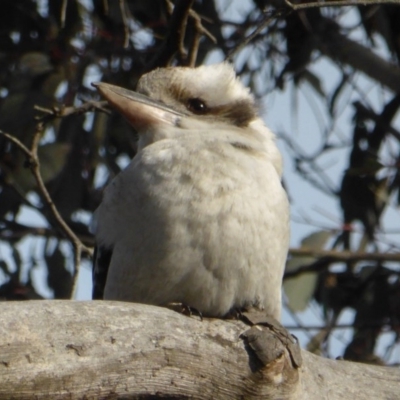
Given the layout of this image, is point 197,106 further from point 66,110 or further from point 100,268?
point 100,268

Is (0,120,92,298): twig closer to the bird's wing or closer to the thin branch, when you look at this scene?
the bird's wing

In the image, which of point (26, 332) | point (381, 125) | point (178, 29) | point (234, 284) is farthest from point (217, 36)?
point (26, 332)

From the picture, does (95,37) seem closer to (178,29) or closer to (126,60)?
(126,60)

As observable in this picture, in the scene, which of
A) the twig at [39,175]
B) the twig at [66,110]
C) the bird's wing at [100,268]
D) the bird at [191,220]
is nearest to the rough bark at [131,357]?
the bird at [191,220]

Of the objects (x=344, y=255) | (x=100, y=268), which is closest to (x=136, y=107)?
(x=100, y=268)

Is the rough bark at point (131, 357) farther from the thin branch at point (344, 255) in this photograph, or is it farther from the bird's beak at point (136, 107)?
the thin branch at point (344, 255)

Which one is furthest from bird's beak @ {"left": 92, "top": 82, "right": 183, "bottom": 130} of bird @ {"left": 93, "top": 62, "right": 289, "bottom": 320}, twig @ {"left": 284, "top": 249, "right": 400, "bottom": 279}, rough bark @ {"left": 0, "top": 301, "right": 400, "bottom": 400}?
twig @ {"left": 284, "top": 249, "right": 400, "bottom": 279}

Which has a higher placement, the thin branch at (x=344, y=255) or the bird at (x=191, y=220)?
the bird at (x=191, y=220)
